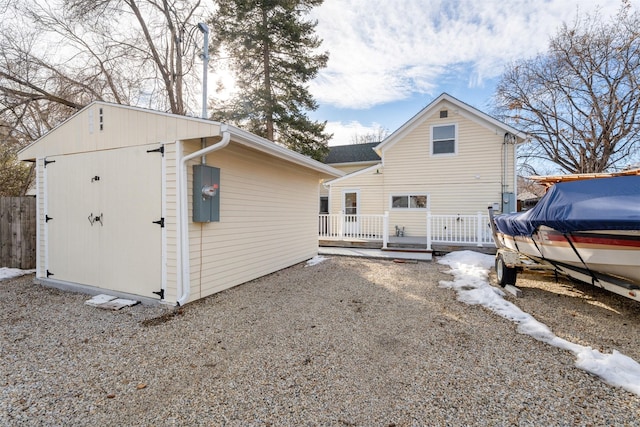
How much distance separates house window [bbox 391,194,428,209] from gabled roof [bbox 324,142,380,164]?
5005 millimetres

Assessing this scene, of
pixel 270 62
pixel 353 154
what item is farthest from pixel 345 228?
pixel 270 62

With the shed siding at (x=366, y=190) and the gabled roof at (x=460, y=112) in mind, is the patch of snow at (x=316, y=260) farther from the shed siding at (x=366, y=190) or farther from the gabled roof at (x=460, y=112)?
the gabled roof at (x=460, y=112)

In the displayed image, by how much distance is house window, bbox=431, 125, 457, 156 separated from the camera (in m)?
11.1

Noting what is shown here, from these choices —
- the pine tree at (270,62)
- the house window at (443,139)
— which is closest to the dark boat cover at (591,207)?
the house window at (443,139)

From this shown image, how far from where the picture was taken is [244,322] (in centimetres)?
380

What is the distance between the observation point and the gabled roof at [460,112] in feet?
33.3

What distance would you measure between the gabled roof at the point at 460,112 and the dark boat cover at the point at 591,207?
24.8ft

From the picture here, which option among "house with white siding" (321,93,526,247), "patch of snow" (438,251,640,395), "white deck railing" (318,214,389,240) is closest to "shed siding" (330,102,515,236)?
"house with white siding" (321,93,526,247)

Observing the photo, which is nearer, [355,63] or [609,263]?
[609,263]

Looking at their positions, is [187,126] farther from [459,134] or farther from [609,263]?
[459,134]

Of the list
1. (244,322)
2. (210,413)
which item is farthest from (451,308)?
(210,413)

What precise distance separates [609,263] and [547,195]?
112cm

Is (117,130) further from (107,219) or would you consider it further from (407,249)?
(407,249)

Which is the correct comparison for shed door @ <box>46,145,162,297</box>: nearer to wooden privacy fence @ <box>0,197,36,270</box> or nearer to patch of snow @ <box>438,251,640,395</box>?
wooden privacy fence @ <box>0,197,36,270</box>
